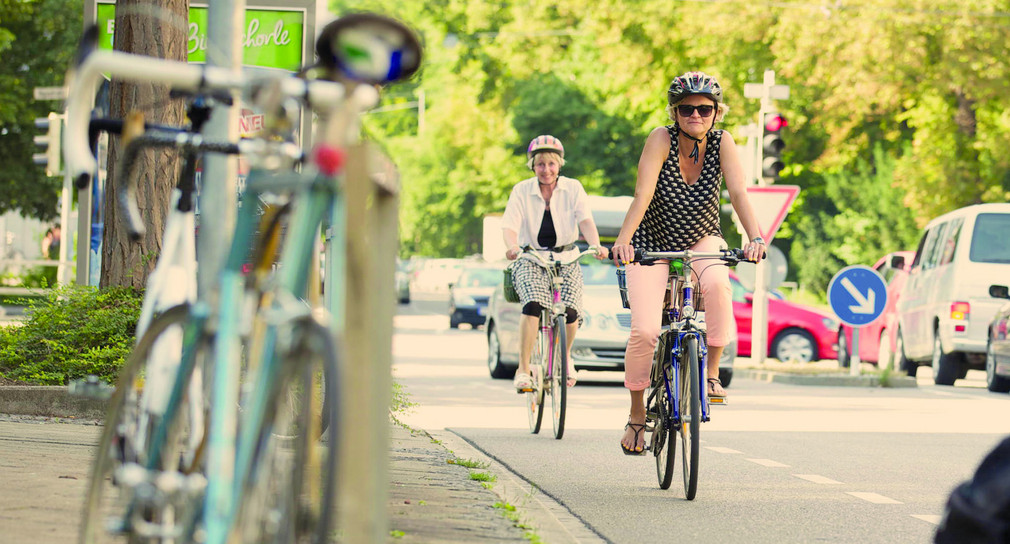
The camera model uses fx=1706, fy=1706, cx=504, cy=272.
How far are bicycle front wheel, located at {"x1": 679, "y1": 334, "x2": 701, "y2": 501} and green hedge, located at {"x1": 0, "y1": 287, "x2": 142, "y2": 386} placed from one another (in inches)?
155

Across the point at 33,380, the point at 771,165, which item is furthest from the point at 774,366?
the point at 33,380

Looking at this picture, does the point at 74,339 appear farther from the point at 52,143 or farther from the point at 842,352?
the point at 52,143

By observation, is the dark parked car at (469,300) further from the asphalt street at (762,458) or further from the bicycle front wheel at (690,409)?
the bicycle front wheel at (690,409)

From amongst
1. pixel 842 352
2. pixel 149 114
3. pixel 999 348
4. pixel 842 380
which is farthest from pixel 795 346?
pixel 149 114

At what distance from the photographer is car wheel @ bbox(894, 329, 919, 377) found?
22.6 metres

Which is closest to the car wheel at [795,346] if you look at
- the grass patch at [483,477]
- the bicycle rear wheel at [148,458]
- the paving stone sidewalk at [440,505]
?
the paving stone sidewalk at [440,505]

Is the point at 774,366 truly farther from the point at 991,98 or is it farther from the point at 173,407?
the point at 991,98

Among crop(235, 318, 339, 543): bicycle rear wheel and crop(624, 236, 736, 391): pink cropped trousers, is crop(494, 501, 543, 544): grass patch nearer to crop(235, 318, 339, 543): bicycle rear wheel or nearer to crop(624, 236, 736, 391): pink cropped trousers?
crop(624, 236, 736, 391): pink cropped trousers

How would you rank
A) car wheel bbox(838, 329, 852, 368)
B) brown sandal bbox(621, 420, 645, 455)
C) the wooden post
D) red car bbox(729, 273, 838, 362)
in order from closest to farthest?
the wooden post, brown sandal bbox(621, 420, 645, 455), car wheel bbox(838, 329, 852, 368), red car bbox(729, 273, 838, 362)

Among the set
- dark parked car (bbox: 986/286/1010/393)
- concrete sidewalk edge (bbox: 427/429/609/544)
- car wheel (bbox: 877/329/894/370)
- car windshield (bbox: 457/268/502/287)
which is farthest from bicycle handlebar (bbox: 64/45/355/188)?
car windshield (bbox: 457/268/502/287)

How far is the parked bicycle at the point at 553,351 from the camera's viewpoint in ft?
35.3

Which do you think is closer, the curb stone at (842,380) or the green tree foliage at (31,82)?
the curb stone at (842,380)

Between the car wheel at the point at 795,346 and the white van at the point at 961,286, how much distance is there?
3675mm

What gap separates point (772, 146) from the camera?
858 inches
